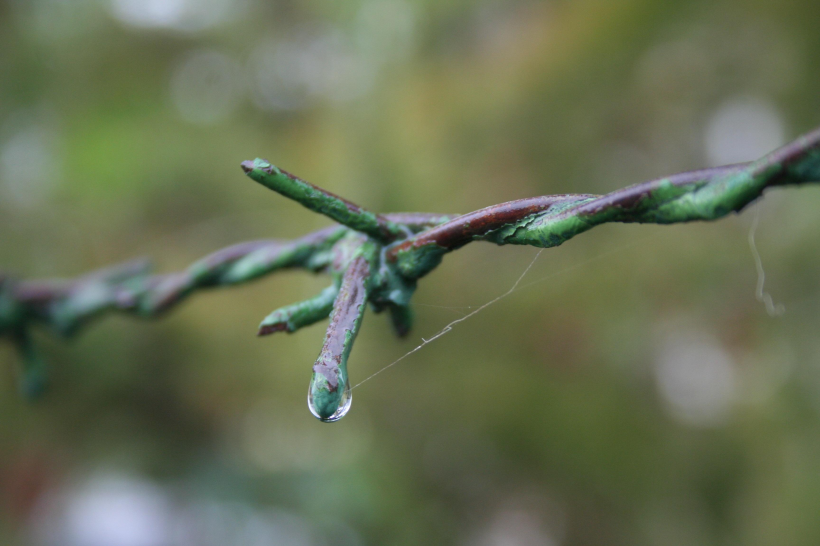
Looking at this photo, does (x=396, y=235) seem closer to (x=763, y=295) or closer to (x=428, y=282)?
(x=763, y=295)

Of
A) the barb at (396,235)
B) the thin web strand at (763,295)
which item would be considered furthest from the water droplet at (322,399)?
the thin web strand at (763,295)

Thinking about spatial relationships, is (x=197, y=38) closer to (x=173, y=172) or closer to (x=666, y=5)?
(x=173, y=172)

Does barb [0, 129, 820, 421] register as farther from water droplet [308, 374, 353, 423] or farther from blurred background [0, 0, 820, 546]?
blurred background [0, 0, 820, 546]

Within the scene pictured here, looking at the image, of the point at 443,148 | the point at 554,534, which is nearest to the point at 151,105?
the point at 443,148

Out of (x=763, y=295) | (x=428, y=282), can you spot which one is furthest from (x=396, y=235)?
(x=428, y=282)

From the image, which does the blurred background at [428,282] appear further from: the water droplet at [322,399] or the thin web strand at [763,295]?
the water droplet at [322,399]

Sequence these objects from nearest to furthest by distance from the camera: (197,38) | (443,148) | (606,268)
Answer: (606,268), (443,148), (197,38)
